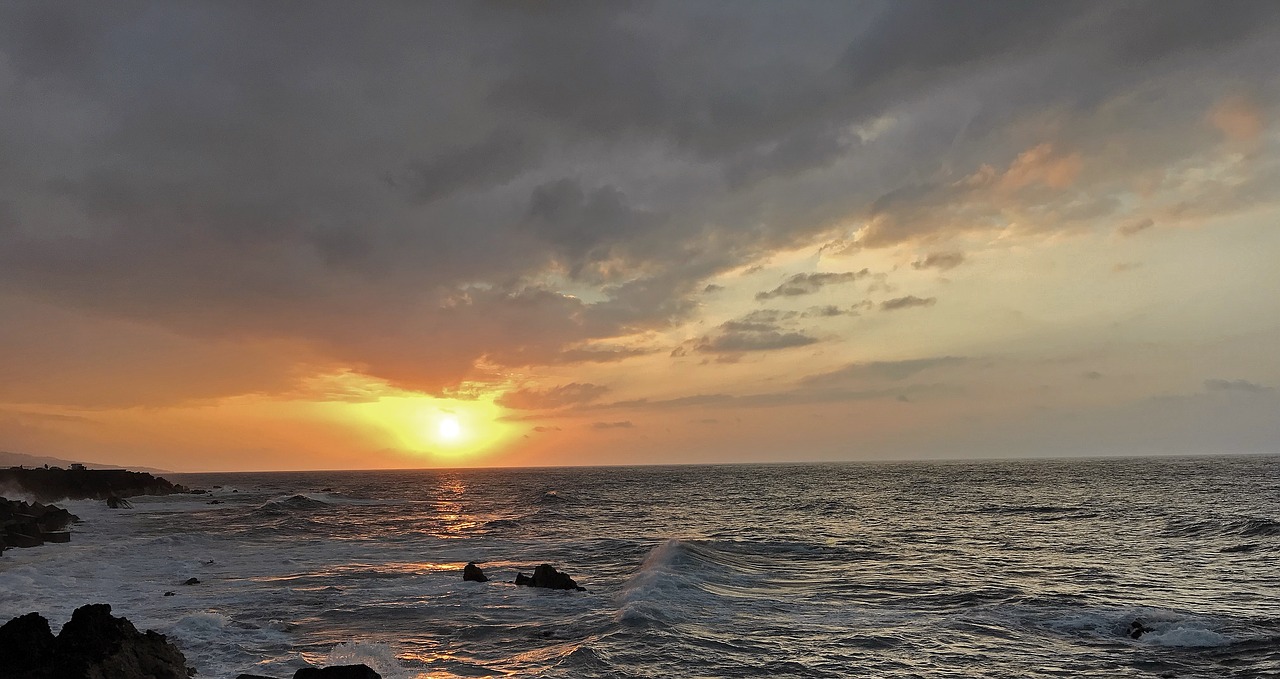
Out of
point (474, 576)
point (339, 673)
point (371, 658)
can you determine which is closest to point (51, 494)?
point (474, 576)

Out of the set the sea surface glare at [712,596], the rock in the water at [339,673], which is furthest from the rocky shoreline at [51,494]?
the rock in the water at [339,673]

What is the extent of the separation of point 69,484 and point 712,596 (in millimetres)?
112137

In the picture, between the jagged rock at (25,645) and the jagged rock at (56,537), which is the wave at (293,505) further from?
the jagged rock at (25,645)

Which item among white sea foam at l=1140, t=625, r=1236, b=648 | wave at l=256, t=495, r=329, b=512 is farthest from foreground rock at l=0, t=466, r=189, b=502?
white sea foam at l=1140, t=625, r=1236, b=648

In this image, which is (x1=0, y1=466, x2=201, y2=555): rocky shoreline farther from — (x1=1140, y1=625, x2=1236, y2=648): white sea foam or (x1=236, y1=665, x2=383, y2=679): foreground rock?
(x1=1140, y1=625, x2=1236, y2=648): white sea foam

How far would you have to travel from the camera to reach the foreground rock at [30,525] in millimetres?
42719

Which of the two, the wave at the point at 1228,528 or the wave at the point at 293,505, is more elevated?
the wave at the point at 1228,528

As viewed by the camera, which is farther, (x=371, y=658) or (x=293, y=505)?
(x=293, y=505)

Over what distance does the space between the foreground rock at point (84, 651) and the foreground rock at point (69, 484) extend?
10454 centimetres

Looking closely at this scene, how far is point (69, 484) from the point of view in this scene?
101188 millimetres

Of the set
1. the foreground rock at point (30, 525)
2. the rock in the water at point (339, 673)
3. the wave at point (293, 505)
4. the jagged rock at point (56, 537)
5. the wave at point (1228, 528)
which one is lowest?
the wave at point (293, 505)

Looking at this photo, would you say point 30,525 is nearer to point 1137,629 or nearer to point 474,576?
point 474,576

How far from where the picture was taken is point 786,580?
32.9 m

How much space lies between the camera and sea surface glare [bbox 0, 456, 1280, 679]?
63.9ft
